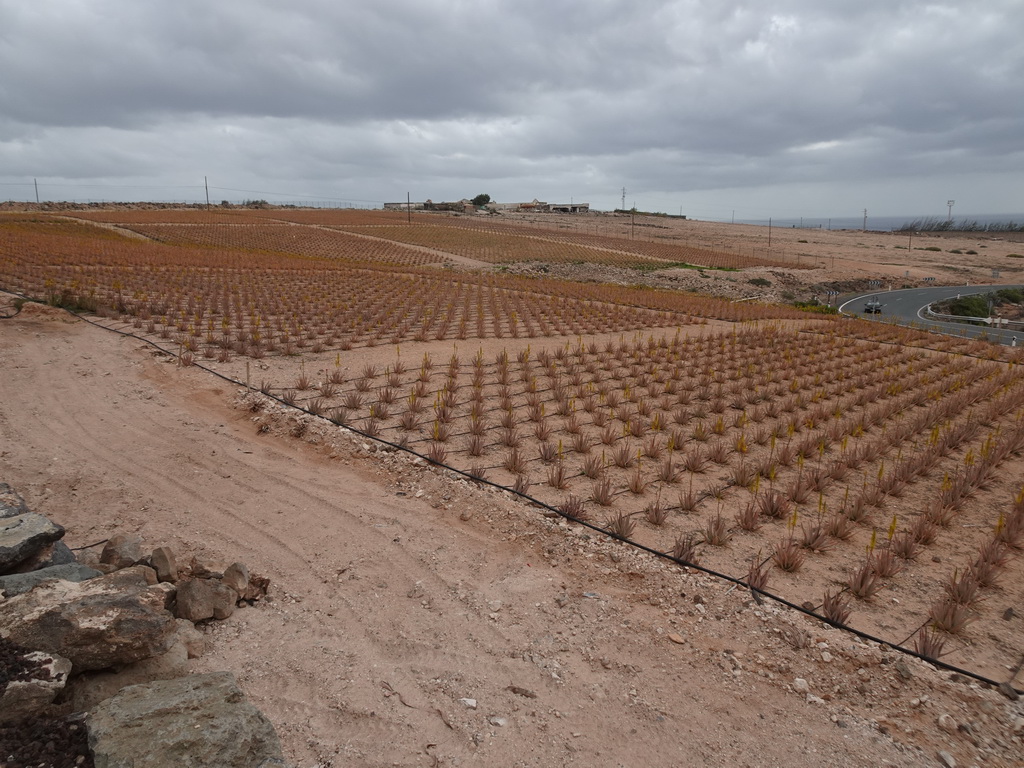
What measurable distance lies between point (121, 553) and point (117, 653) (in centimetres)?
129

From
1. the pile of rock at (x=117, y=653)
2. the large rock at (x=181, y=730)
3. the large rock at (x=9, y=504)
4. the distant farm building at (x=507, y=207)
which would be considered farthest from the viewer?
the distant farm building at (x=507, y=207)

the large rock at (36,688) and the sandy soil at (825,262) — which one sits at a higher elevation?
the sandy soil at (825,262)

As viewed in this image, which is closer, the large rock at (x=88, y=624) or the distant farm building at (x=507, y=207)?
the large rock at (x=88, y=624)

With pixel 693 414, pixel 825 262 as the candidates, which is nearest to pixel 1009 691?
pixel 693 414

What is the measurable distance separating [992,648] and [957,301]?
43.0 meters

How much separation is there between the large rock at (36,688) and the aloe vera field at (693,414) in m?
3.88

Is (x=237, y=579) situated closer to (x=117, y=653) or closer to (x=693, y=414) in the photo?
(x=117, y=653)

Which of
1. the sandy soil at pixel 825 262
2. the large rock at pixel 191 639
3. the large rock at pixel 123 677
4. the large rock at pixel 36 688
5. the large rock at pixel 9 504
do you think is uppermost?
the sandy soil at pixel 825 262

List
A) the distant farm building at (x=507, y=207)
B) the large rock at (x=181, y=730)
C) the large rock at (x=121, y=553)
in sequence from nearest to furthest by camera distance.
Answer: the large rock at (x=181, y=730) → the large rock at (x=121, y=553) → the distant farm building at (x=507, y=207)

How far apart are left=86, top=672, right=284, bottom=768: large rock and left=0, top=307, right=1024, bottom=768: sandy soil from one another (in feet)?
1.34

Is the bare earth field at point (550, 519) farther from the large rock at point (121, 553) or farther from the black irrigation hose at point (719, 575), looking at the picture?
Answer: the large rock at point (121, 553)

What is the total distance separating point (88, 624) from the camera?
10.2 ft

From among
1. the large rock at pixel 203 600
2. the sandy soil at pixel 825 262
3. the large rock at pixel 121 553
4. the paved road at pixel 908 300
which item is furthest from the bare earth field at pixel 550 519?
the sandy soil at pixel 825 262

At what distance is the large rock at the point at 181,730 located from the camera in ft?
8.32
